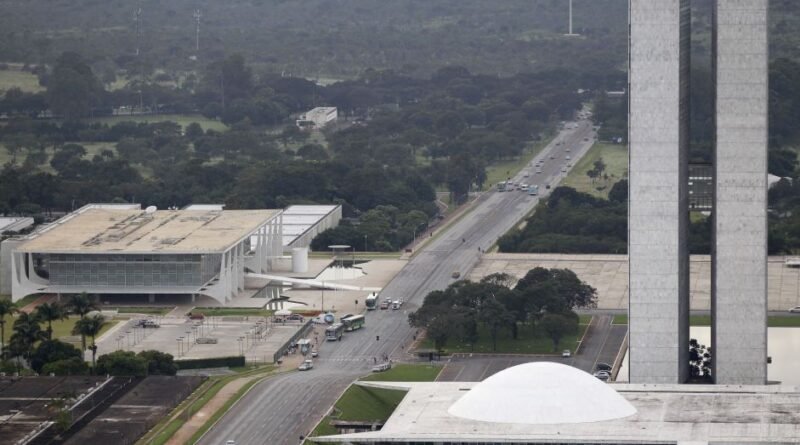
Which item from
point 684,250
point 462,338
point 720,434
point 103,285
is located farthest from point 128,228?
point 720,434

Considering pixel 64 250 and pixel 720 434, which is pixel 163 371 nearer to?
pixel 64 250

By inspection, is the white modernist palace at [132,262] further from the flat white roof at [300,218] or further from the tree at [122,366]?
the tree at [122,366]

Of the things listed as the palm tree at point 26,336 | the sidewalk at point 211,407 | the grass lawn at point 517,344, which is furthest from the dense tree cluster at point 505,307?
the palm tree at point 26,336

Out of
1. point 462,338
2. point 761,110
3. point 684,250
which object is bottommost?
point 462,338

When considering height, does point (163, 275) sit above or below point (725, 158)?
below

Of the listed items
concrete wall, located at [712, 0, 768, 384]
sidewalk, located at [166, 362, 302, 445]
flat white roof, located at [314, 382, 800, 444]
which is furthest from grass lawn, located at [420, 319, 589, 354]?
flat white roof, located at [314, 382, 800, 444]

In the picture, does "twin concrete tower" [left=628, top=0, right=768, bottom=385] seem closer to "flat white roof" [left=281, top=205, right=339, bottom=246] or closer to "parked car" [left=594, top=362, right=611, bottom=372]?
"parked car" [left=594, top=362, right=611, bottom=372]
